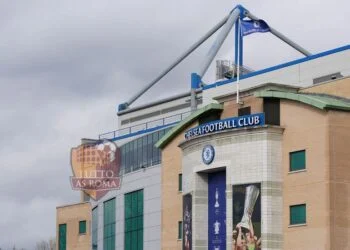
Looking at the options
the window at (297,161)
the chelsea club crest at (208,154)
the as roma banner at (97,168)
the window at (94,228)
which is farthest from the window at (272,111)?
the window at (94,228)

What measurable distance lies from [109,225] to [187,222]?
2720 centimetres

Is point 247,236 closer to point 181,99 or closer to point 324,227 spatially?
point 324,227

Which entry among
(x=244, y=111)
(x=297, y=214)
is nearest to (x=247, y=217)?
(x=297, y=214)

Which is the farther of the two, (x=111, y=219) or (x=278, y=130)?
(x=111, y=219)

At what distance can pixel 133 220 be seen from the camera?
100500mm

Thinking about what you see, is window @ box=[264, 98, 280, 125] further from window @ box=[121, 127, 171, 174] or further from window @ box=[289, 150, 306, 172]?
window @ box=[121, 127, 171, 174]

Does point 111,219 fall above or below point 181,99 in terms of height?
below

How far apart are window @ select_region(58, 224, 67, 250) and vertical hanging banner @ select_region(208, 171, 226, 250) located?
45255 mm

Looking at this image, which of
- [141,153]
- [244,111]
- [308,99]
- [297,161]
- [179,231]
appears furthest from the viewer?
[141,153]

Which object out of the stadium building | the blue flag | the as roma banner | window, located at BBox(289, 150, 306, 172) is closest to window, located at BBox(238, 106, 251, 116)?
the stadium building

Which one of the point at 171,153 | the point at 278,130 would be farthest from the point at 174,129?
the point at 278,130

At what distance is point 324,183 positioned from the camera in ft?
230

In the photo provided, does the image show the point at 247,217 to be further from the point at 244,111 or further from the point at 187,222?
the point at 244,111

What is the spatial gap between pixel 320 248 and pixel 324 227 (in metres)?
1.44
